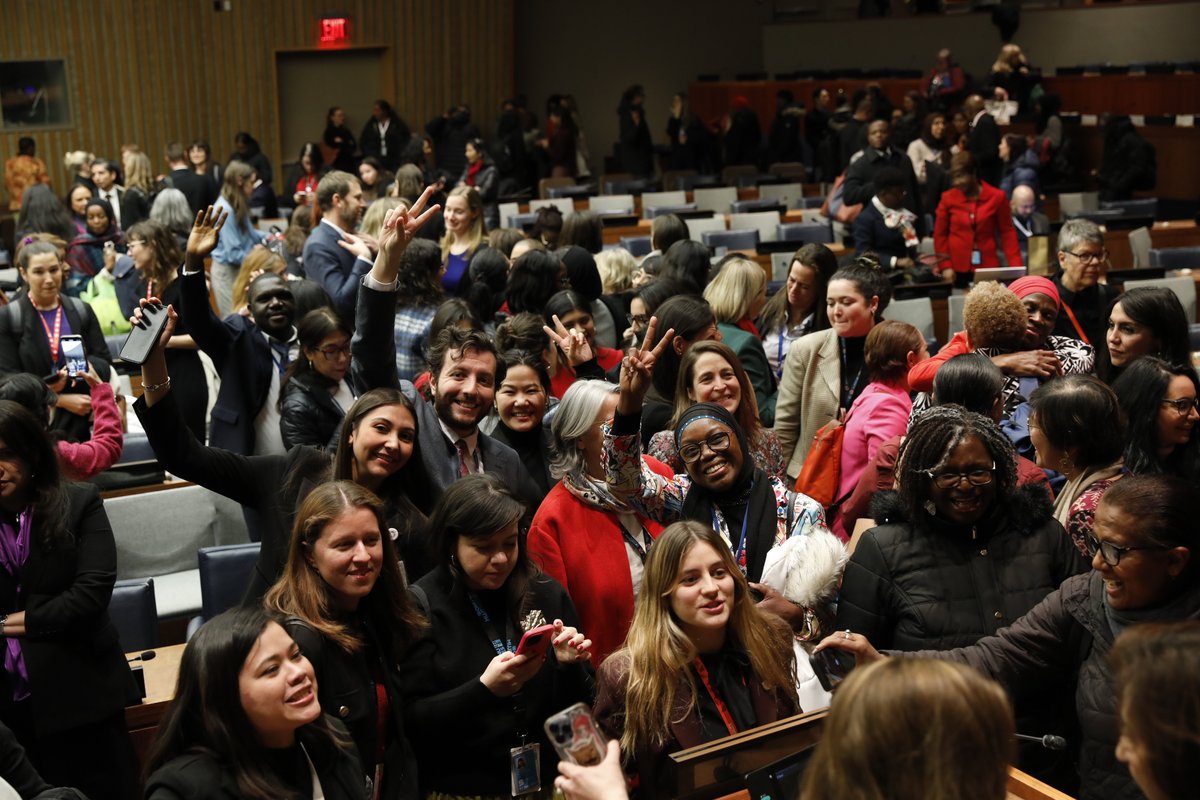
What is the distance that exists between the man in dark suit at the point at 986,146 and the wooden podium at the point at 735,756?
10305mm

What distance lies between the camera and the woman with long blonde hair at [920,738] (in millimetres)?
1772

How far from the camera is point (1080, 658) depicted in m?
2.88

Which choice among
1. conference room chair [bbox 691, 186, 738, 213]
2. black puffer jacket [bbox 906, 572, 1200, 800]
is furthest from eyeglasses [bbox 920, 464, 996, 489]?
conference room chair [bbox 691, 186, 738, 213]

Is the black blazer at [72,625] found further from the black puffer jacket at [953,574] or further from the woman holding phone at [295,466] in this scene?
the black puffer jacket at [953,574]

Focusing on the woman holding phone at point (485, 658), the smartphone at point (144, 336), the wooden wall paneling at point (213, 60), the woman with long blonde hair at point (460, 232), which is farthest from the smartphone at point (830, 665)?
the wooden wall paneling at point (213, 60)

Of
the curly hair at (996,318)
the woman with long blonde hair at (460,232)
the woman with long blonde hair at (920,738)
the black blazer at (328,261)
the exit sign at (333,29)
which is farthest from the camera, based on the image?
the exit sign at (333,29)

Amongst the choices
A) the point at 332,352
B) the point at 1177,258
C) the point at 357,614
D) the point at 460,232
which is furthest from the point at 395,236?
the point at 1177,258

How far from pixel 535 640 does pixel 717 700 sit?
0.42 meters

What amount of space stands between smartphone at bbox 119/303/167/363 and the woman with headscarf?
1.30 metres

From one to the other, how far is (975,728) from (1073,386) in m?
1.87

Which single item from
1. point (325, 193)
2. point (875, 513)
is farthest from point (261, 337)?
point (875, 513)

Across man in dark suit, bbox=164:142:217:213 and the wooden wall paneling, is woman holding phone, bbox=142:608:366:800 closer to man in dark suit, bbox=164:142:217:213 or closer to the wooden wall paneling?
man in dark suit, bbox=164:142:217:213

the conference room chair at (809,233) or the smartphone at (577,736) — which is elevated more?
the conference room chair at (809,233)

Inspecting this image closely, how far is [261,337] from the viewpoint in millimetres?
5074
